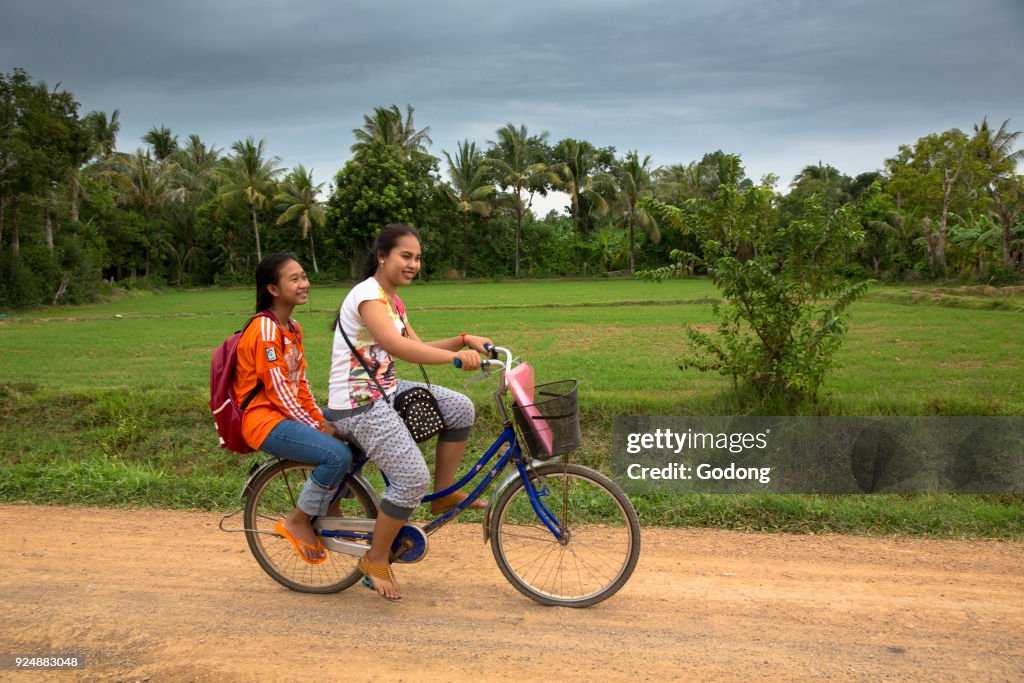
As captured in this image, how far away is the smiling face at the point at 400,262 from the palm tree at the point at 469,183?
3931 cm

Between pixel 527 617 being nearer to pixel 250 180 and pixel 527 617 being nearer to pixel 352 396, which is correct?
pixel 352 396

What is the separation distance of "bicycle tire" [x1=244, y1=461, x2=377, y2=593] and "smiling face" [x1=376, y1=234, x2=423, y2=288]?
42.5 inches

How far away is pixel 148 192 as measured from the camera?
42281 mm

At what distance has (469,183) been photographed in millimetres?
42875

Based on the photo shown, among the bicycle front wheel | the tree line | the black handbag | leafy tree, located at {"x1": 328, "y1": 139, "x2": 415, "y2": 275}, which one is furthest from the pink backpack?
leafy tree, located at {"x1": 328, "y1": 139, "x2": 415, "y2": 275}

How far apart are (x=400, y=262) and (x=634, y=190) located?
4194cm

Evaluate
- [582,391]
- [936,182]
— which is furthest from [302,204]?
[582,391]

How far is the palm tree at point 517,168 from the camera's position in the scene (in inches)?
1695

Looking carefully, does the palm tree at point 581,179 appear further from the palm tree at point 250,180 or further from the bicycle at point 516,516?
the bicycle at point 516,516

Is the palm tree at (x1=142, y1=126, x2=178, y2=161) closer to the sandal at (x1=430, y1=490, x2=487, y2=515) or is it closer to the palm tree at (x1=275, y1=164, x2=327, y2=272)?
the palm tree at (x1=275, y1=164, x2=327, y2=272)

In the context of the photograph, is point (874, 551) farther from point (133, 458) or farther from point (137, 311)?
point (137, 311)

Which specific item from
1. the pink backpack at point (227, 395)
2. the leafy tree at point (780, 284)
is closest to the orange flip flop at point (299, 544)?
the pink backpack at point (227, 395)

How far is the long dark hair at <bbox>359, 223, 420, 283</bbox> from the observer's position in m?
3.51

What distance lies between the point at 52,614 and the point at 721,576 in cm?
329
